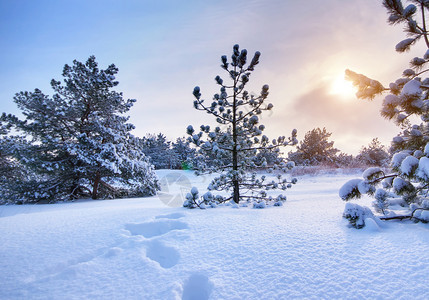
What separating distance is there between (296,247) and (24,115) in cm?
1064

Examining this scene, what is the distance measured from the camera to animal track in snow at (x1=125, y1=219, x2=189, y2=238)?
2.79 meters

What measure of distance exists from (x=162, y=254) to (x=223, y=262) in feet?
2.37

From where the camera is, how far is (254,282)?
1.47m

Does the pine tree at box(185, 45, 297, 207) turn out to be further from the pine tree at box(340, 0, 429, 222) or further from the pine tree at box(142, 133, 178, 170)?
the pine tree at box(142, 133, 178, 170)

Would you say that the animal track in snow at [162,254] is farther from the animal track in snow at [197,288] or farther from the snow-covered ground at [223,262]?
the animal track in snow at [197,288]

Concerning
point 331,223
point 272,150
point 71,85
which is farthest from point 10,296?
point 71,85

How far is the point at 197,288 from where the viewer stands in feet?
5.01

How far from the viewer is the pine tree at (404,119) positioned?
2.58m

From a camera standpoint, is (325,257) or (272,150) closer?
(325,257)

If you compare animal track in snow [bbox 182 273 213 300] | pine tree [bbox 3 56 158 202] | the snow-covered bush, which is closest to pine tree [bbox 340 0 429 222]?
the snow-covered bush

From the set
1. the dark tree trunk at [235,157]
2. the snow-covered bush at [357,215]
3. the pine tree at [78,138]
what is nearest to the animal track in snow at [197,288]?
the snow-covered bush at [357,215]

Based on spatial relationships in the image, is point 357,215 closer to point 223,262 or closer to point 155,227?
point 223,262

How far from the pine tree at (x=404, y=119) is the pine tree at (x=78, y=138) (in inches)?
310

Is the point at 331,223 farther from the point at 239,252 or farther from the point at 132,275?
the point at 132,275
